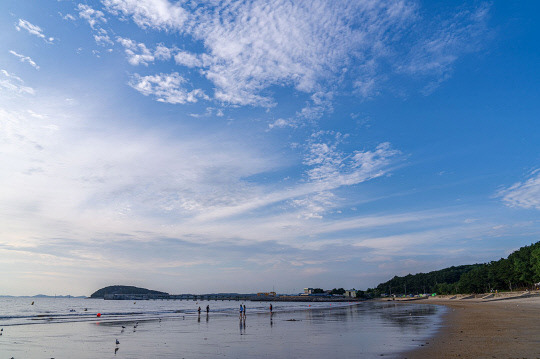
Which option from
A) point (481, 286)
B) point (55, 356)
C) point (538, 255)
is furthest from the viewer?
point (481, 286)

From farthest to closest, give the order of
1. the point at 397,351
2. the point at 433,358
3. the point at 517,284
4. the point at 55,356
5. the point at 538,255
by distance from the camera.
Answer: the point at 517,284, the point at 538,255, the point at 55,356, the point at 397,351, the point at 433,358

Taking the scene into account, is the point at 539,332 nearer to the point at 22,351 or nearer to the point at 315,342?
the point at 315,342

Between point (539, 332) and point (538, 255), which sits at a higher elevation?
point (538, 255)

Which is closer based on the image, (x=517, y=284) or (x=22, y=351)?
(x=22, y=351)

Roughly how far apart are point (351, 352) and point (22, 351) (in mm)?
20542

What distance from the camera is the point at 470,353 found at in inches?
627

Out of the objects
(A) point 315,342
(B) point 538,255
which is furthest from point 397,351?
(B) point 538,255

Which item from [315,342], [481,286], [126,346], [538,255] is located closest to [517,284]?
[481,286]

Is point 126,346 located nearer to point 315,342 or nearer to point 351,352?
point 315,342

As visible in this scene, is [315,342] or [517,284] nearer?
[315,342]

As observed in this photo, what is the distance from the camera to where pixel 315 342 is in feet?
75.4

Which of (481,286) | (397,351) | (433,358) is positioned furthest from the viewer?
(481,286)

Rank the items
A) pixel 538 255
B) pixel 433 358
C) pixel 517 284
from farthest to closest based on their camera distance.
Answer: pixel 517 284, pixel 538 255, pixel 433 358

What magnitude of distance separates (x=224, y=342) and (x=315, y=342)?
657 cm
